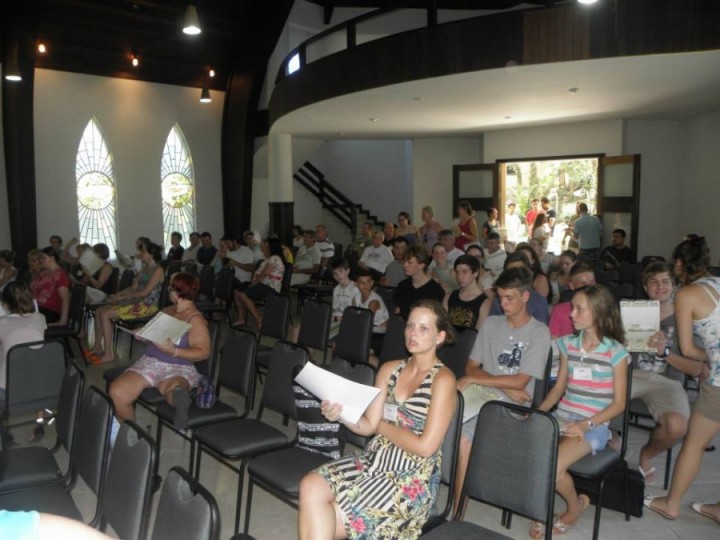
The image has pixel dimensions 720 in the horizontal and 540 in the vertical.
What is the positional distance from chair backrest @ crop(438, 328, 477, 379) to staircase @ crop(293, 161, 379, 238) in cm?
1371

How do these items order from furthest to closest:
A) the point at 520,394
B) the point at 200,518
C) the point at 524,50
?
the point at 524,50, the point at 520,394, the point at 200,518

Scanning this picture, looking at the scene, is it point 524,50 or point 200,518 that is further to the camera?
point 524,50

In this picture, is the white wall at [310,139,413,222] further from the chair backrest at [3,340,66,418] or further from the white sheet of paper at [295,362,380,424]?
the white sheet of paper at [295,362,380,424]

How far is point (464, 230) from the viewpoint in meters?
9.25

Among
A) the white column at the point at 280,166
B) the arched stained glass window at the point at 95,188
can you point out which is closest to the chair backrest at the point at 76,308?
the arched stained glass window at the point at 95,188

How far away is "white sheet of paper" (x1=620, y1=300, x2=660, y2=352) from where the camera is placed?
3379 mm

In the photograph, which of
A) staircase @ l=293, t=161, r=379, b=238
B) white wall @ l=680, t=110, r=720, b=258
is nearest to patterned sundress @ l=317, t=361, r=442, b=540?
white wall @ l=680, t=110, r=720, b=258

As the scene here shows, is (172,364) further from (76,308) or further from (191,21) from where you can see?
(191,21)

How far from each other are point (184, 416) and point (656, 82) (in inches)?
251

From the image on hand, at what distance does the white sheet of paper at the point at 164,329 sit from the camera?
3.79 m

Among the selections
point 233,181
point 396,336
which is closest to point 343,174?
point 233,181

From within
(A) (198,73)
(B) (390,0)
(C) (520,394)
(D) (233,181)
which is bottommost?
(C) (520,394)

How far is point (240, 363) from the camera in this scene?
12.4 ft

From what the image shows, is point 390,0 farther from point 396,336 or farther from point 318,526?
point 318,526
